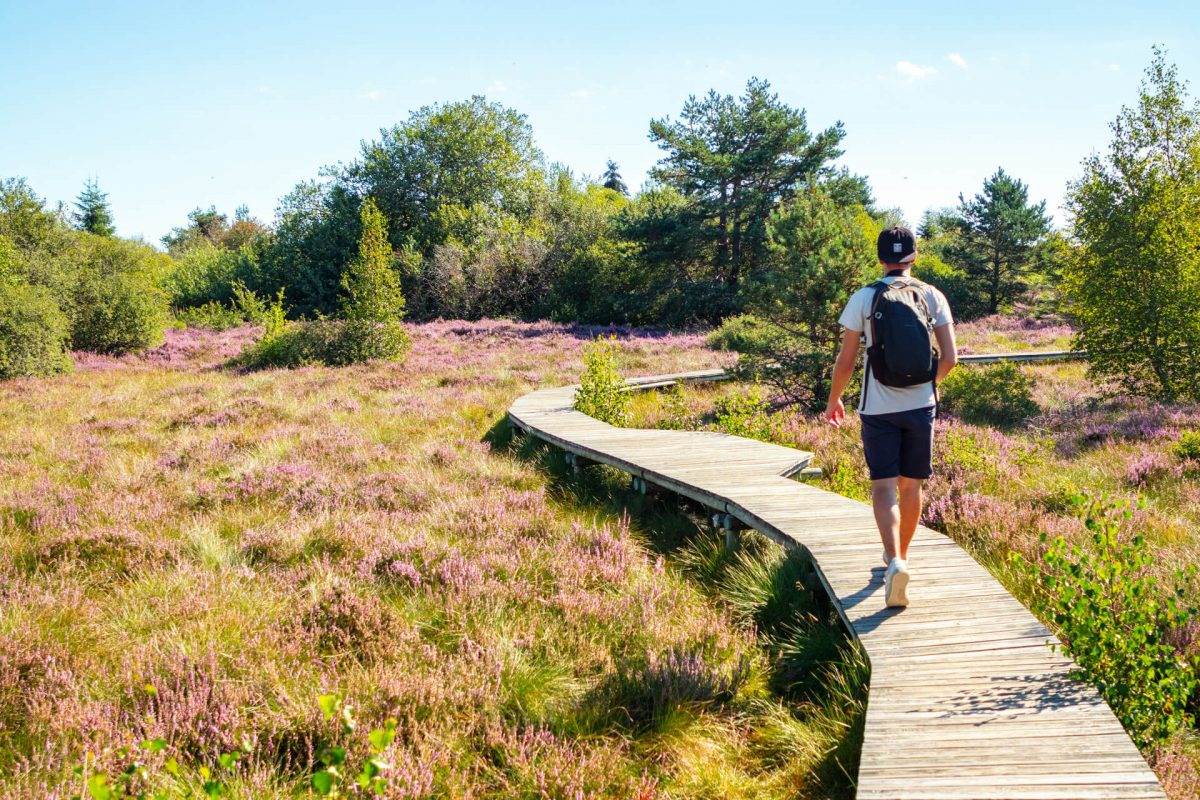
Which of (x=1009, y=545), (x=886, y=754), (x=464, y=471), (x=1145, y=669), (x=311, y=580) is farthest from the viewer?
(x=464, y=471)

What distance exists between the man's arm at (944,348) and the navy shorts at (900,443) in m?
0.29

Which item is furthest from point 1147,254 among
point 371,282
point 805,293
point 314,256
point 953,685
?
point 314,256

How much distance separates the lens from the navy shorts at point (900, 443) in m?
4.18

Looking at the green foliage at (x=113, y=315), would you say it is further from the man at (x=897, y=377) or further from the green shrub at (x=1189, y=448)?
the green shrub at (x=1189, y=448)

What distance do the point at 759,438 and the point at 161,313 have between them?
2168 cm

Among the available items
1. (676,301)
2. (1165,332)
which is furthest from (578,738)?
(676,301)

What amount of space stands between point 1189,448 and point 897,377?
6.56 m

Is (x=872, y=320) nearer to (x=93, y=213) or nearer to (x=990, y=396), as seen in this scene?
(x=990, y=396)

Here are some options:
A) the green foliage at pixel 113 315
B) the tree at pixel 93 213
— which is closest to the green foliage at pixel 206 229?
the tree at pixel 93 213

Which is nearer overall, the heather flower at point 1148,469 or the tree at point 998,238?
the heather flower at point 1148,469

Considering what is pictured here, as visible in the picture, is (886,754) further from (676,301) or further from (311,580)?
(676,301)

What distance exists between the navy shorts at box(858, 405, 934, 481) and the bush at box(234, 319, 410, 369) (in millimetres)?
16855

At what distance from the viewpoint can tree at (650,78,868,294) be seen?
28.2 m

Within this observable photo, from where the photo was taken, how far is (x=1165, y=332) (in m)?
11.8
